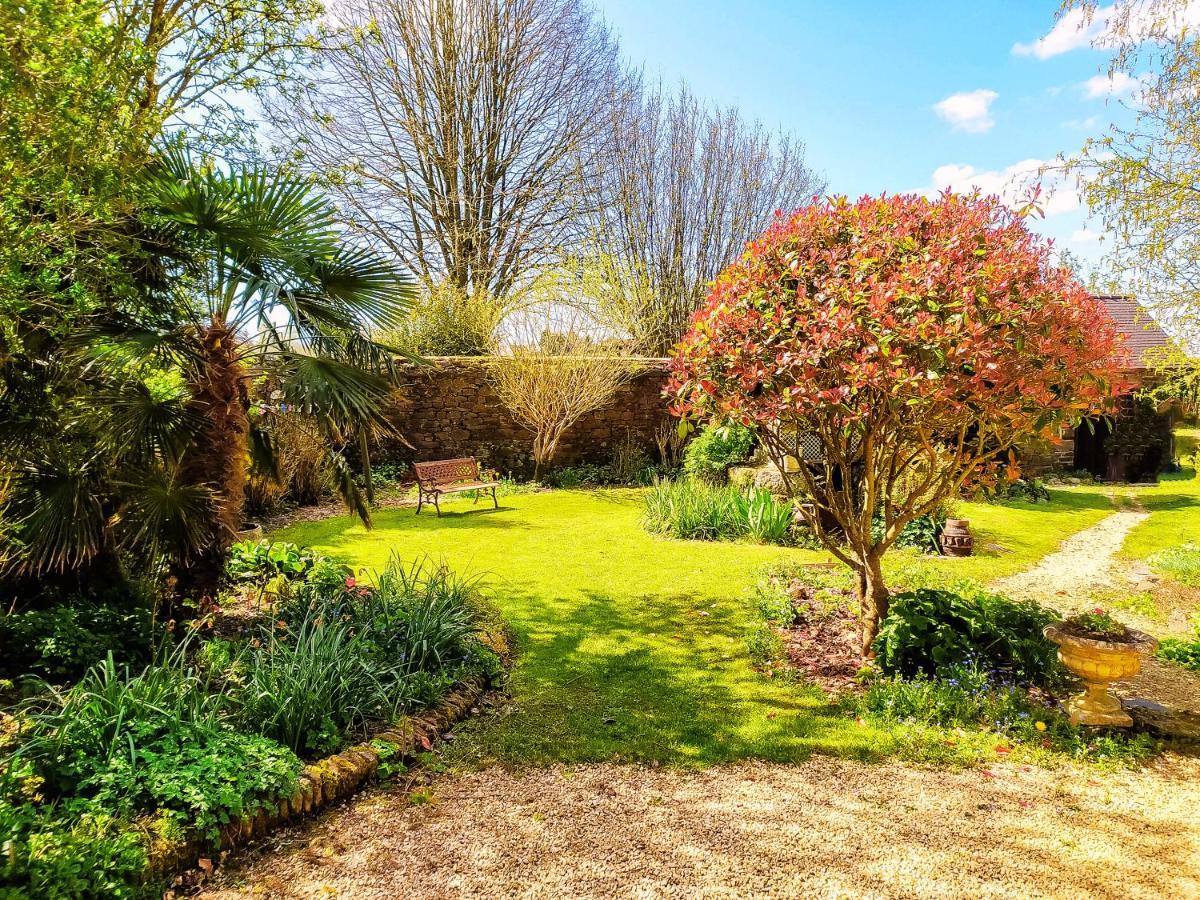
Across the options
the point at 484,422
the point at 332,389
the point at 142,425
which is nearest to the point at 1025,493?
the point at 484,422

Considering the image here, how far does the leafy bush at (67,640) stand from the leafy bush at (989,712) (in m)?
4.50

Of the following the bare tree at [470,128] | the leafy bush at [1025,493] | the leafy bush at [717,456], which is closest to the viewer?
the leafy bush at [717,456]

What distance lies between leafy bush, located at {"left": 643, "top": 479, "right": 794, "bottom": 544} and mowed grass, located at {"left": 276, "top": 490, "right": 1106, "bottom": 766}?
0.34 meters

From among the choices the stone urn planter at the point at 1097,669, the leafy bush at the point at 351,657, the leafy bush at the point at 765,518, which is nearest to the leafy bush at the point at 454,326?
the leafy bush at the point at 765,518

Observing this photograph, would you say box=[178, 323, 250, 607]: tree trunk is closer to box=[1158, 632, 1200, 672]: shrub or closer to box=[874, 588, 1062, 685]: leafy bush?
box=[874, 588, 1062, 685]: leafy bush

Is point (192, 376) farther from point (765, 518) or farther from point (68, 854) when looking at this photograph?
point (765, 518)

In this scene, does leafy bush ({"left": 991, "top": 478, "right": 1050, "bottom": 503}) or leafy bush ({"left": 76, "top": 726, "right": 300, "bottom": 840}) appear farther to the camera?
leafy bush ({"left": 991, "top": 478, "right": 1050, "bottom": 503})

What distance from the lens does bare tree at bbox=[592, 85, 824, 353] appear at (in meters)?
18.5

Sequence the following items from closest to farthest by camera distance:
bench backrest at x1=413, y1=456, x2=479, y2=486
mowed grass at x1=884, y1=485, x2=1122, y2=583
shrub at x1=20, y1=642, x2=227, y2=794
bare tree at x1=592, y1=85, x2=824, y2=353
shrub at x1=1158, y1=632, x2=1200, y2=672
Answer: shrub at x1=20, y1=642, x2=227, y2=794 < shrub at x1=1158, y1=632, x2=1200, y2=672 < mowed grass at x1=884, y1=485, x2=1122, y2=583 < bench backrest at x1=413, y1=456, x2=479, y2=486 < bare tree at x1=592, y1=85, x2=824, y2=353

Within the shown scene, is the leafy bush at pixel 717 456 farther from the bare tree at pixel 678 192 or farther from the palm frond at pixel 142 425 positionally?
the palm frond at pixel 142 425

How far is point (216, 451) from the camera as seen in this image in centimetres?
448

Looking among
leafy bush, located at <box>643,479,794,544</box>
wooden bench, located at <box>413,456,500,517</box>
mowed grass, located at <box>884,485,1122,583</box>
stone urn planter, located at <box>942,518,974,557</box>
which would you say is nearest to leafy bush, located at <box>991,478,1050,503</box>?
mowed grass, located at <box>884,485,1122,583</box>

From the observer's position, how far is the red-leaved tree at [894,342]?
12.0ft

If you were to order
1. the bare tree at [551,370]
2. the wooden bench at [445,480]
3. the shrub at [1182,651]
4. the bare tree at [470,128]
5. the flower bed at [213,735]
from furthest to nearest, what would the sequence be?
1. the bare tree at [470,128]
2. the bare tree at [551,370]
3. the wooden bench at [445,480]
4. the shrub at [1182,651]
5. the flower bed at [213,735]
